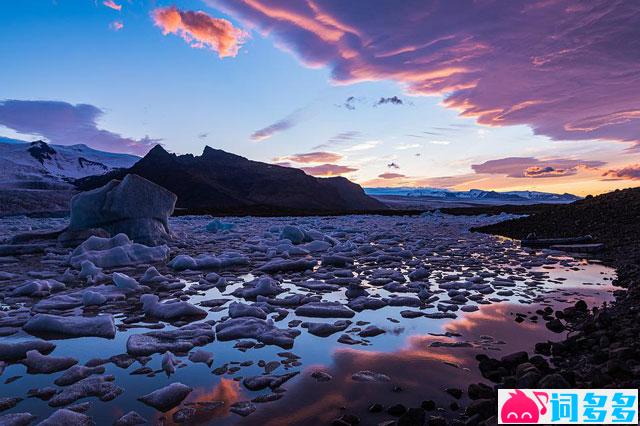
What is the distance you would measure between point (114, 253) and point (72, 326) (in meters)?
4.70

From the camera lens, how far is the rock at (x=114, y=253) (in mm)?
7789

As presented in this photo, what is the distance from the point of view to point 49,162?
501ft

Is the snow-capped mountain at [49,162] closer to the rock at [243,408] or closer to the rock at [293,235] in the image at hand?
the rock at [293,235]

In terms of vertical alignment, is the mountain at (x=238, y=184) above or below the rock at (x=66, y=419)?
above

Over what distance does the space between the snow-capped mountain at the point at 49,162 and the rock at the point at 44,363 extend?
13137 cm

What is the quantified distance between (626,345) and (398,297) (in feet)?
7.99

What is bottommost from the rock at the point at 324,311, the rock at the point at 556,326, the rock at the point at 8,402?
the rock at the point at 8,402

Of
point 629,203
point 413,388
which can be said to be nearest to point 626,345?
point 413,388

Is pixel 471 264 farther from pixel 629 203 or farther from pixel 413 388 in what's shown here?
pixel 629 203

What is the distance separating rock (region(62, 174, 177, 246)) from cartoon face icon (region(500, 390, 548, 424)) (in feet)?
35.5

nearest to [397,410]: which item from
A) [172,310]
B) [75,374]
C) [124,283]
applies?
[75,374]

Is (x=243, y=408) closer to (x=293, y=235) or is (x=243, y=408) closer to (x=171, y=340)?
(x=171, y=340)

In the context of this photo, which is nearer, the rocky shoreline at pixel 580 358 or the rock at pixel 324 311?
the rocky shoreline at pixel 580 358

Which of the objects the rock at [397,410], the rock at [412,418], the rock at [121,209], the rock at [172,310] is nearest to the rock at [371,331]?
the rock at [397,410]
